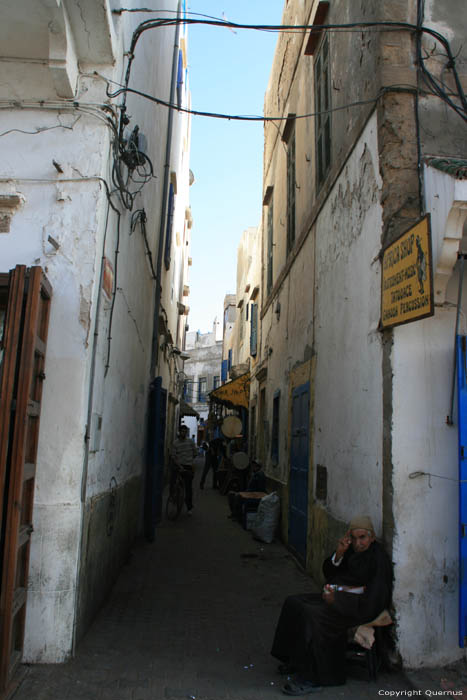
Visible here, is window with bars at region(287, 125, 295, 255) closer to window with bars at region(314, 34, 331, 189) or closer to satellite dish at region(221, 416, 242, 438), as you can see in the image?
window with bars at region(314, 34, 331, 189)

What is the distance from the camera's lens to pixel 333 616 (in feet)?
12.0

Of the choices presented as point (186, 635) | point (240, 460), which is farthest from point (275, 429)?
point (186, 635)

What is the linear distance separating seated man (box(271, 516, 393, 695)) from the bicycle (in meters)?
6.66

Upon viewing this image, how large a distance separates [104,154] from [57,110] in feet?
1.72

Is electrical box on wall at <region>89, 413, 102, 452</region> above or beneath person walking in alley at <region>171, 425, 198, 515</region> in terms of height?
above

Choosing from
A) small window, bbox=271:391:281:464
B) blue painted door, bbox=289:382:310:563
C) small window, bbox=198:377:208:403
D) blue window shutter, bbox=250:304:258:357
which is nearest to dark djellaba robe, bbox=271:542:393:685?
blue painted door, bbox=289:382:310:563

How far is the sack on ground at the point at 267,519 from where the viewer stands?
8.16 m

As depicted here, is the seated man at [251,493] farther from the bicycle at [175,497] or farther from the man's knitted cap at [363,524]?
the man's knitted cap at [363,524]

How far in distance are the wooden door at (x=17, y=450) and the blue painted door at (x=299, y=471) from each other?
3.72 m

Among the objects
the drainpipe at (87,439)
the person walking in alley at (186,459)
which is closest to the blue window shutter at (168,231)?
the person walking in alley at (186,459)

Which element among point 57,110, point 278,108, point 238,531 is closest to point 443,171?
point 57,110

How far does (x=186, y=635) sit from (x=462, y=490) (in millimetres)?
2488

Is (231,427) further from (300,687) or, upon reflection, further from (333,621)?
(300,687)

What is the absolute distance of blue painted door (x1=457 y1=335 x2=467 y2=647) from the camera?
3.56m
